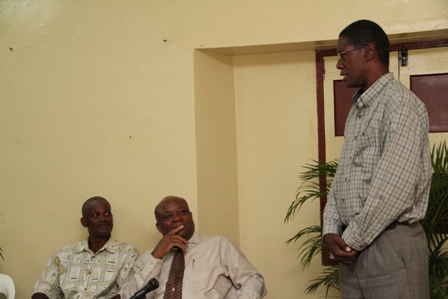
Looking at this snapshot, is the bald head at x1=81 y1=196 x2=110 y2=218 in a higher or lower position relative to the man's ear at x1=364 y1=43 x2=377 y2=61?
lower

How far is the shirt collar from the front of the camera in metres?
3.47

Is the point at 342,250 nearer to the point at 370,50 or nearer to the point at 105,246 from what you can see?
the point at 370,50

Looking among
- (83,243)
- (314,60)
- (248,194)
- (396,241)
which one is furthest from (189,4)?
(396,241)

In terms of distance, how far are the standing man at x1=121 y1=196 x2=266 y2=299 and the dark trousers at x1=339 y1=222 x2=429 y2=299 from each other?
31.3 inches

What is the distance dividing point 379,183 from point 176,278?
4.23ft

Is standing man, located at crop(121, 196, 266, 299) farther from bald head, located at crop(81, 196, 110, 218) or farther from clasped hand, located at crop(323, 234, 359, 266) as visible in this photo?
clasped hand, located at crop(323, 234, 359, 266)

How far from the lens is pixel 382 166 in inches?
85.5

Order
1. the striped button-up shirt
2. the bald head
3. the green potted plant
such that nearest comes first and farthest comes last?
the striped button-up shirt < the green potted plant < the bald head

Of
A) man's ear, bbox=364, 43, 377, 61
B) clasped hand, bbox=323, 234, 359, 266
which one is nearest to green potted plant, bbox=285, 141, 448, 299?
clasped hand, bbox=323, 234, 359, 266

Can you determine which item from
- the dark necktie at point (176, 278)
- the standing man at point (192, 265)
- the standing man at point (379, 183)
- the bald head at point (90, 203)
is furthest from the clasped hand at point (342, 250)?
the bald head at point (90, 203)

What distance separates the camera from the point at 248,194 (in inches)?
156

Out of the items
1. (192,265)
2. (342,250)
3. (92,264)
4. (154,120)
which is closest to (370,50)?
(342,250)

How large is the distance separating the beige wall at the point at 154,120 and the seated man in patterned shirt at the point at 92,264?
0.23 m

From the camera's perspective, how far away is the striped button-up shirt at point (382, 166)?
7.10 feet
